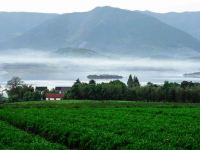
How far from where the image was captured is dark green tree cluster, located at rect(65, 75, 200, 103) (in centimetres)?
12262

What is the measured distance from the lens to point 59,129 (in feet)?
96.8

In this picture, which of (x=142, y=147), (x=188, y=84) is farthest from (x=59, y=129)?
(x=188, y=84)

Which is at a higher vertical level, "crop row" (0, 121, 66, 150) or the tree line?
the tree line

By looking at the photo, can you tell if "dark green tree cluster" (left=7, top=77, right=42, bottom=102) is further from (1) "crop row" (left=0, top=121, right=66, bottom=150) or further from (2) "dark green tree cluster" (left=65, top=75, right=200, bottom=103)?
(1) "crop row" (left=0, top=121, right=66, bottom=150)

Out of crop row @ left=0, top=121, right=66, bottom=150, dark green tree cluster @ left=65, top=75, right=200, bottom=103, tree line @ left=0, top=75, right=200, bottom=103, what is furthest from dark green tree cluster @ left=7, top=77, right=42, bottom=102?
crop row @ left=0, top=121, right=66, bottom=150

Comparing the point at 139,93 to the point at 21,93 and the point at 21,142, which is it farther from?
the point at 21,142

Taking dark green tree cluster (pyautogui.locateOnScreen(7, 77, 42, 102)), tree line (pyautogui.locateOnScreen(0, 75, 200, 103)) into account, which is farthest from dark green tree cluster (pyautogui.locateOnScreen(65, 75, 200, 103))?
dark green tree cluster (pyautogui.locateOnScreen(7, 77, 42, 102))

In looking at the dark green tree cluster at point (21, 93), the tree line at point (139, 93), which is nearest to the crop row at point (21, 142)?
the tree line at point (139, 93)

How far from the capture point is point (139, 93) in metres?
128

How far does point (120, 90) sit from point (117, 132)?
335 feet

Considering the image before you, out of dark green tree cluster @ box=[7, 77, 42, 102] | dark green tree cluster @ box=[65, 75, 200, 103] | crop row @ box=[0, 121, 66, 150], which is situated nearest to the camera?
crop row @ box=[0, 121, 66, 150]

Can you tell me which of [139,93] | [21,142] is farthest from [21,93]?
[21,142]

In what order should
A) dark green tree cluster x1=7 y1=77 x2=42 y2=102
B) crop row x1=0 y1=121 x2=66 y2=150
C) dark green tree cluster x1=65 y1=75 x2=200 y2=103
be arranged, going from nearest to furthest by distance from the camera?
1. crop row x1=0 y1=121 x2=66 y2=150
2. dark green tree cluster x1=65 y1=75 x2=200 y2=103
3. dark green tree cluster x1=7 y1=77 x2=42 y2=102

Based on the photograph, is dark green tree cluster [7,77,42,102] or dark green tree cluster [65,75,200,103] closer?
dark green tree cluster [65,75,200,103]
